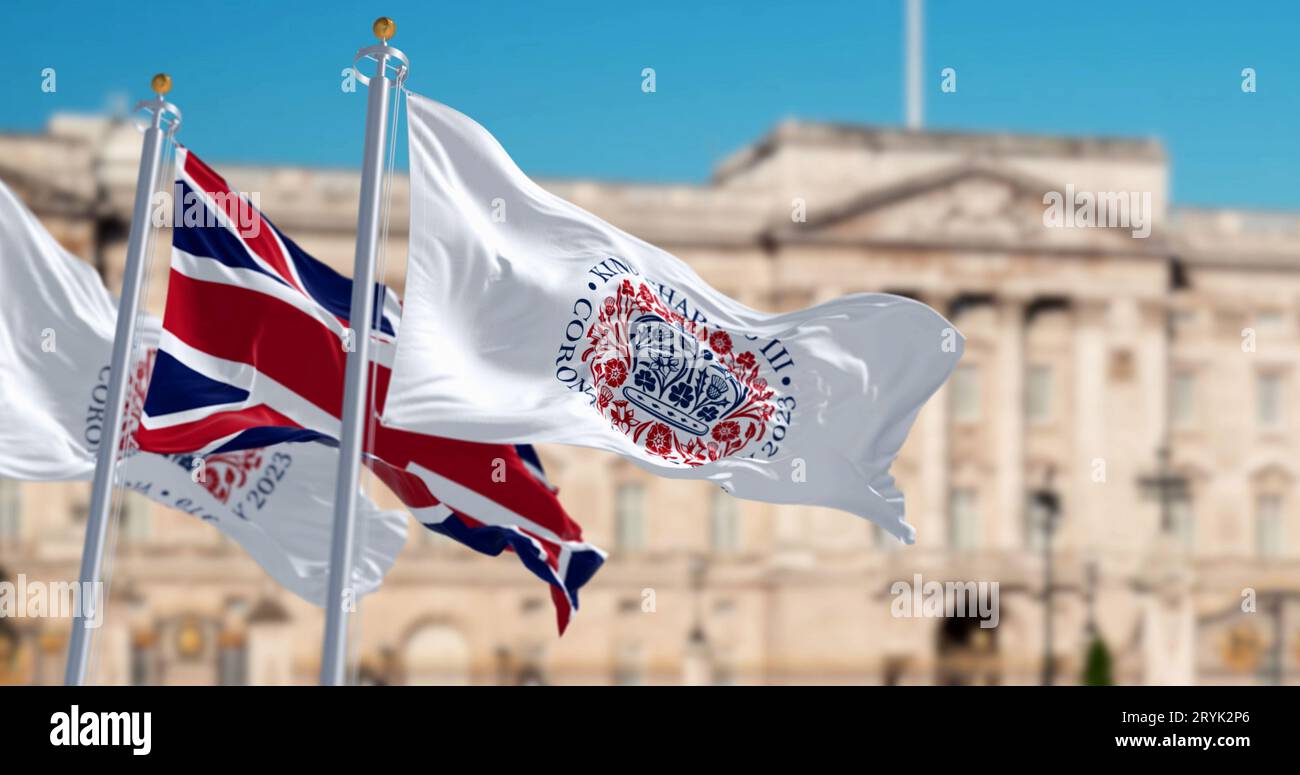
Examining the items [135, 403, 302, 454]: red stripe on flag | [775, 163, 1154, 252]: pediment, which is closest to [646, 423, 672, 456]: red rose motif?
[135, 403, 302, 454]: red stripe on flag

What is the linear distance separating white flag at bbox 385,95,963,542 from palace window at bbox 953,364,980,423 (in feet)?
143

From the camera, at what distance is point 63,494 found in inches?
2031

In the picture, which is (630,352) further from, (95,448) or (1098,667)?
(1098,667)

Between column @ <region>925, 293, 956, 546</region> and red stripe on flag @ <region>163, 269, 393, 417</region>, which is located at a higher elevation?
column @ <region>925, 293, 956, 546</region>

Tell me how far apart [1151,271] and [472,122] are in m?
47.5

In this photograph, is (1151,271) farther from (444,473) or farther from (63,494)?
(444,473)

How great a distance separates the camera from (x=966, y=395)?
56.0 meters

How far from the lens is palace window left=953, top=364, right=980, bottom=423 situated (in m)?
55.8

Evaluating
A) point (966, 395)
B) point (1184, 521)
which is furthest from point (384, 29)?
point (1184, 521)

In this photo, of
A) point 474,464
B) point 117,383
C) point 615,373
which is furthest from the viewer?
point 474,464

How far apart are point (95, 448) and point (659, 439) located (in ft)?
16.0

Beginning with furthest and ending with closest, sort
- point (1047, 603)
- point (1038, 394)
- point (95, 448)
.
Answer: point (1038, 394)
point (1047, 603)
point (95, 448)

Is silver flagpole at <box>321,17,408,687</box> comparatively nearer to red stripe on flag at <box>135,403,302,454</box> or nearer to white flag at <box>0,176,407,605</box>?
red stripe on flag at <box>135,403,302,454</box>
